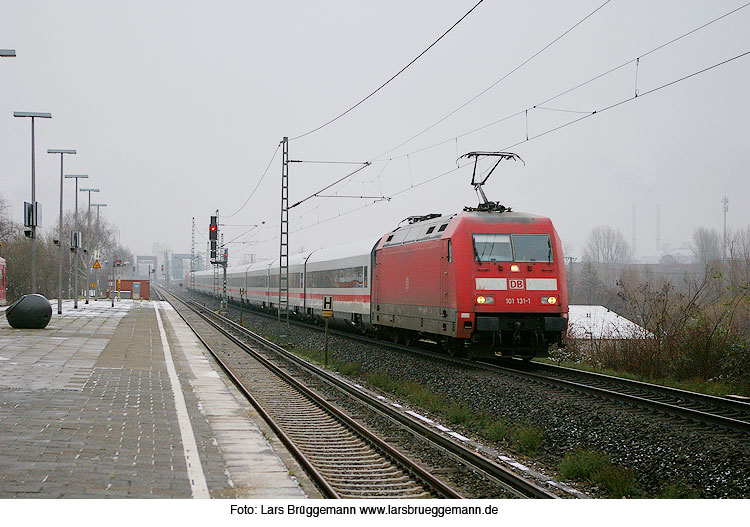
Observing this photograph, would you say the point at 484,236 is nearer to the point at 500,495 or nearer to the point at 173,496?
the point at 500,495

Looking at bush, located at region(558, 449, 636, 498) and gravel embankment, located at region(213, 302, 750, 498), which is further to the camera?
gravel embankment, located at region(213, 302, 750, 498)

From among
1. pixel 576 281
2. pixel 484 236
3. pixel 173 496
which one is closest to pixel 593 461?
pixel 173 496

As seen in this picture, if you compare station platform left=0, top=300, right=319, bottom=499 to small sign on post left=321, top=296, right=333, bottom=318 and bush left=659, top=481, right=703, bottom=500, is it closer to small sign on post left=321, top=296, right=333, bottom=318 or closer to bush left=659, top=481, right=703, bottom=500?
small sign on post left=321, top=296, right=333, bottom=318

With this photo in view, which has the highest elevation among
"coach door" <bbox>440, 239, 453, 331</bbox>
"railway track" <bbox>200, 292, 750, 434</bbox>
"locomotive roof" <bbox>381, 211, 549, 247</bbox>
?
"locomotive roof" <bbox>381, 211, 549, 247</bbox>

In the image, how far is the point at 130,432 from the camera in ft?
33.4

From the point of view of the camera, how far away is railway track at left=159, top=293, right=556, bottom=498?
27.2 ft

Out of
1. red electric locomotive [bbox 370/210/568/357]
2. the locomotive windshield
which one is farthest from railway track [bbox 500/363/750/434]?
the locomotive windshield

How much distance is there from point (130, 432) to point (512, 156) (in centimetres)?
1187

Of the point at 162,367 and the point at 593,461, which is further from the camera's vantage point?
the point at 162,367

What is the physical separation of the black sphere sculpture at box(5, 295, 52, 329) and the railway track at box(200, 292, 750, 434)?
→ 15.3m

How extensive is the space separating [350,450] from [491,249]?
26.8 feet

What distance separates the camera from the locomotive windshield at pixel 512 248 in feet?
57.8
